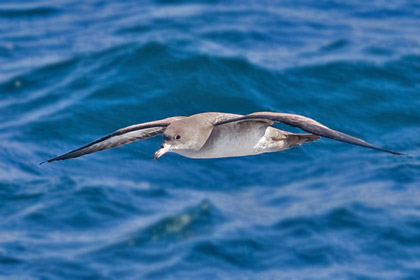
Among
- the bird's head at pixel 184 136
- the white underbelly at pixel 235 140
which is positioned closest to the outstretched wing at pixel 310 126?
the white underbelly at pixel 235 140

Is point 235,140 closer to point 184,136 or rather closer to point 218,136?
point 218,136

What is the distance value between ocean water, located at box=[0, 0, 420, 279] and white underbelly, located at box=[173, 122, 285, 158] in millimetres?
5564

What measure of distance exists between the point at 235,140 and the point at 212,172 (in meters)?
6.87

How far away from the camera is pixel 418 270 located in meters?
14.4

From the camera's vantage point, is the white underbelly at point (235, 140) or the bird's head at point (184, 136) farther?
the white underbelly at point (235, 140)

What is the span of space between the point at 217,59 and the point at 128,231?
507 cm

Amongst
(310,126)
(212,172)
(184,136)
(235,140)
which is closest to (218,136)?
(235,140)

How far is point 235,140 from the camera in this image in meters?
9.52

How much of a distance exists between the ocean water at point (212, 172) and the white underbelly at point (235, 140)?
5564 millimetres

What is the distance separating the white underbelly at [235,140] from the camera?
31.2 ft

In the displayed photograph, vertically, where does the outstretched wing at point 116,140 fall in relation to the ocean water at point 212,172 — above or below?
below

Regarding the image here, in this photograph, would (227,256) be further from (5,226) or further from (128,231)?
(5,226)

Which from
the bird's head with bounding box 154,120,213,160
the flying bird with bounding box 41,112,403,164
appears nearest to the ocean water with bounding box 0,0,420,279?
the flying bird with bounding box 41,112,403,164

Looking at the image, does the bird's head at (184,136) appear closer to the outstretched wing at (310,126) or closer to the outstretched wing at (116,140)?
the outstretched wing at (116,140)
